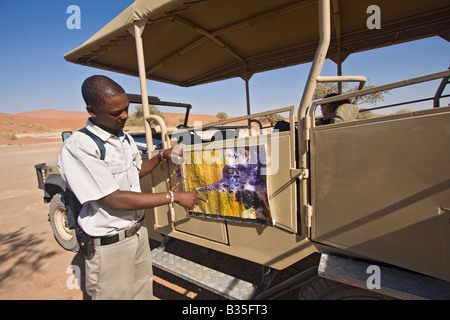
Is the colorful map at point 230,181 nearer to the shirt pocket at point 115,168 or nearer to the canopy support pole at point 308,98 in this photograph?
the canopy support pole at point 308,98

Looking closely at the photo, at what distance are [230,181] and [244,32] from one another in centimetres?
227

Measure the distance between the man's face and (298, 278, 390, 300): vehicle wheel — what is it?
6.02ft

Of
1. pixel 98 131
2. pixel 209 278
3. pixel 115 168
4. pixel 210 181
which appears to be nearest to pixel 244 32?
pixel 210 181

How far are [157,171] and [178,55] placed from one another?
196 centimetres

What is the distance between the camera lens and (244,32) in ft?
9.75

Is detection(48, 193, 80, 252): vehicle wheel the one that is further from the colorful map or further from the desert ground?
the colorful map

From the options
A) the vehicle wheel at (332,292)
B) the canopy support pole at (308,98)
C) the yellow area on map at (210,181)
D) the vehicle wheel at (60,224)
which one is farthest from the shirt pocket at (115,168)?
the vehicle wheel at (60,224)

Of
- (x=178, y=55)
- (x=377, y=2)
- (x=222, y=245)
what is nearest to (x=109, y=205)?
(x=222, y=245)

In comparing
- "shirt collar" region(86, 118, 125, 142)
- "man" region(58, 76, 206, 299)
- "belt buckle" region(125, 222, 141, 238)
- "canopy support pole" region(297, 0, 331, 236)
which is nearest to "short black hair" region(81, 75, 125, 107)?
"man" region(58, 76, 206, 299)

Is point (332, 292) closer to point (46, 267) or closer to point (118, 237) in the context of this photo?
point (118, 237)

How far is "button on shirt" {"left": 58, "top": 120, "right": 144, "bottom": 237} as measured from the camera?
1.43m

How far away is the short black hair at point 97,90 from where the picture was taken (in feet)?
4.93

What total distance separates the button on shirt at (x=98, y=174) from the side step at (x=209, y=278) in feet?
2.39

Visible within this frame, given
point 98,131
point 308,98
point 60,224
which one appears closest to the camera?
point 308,98
